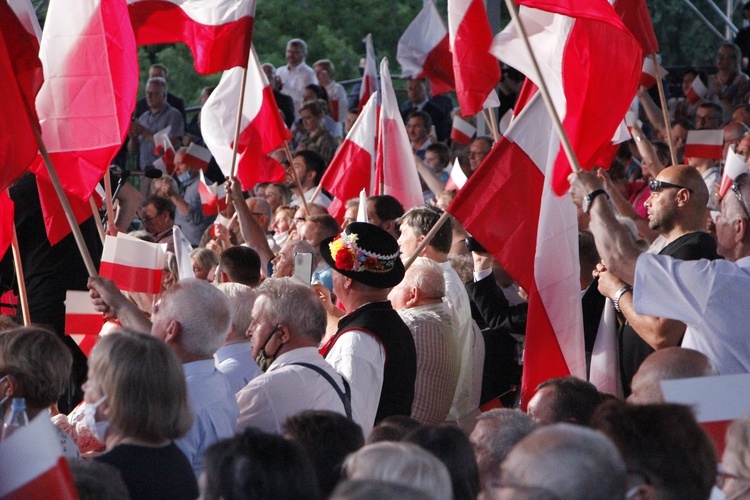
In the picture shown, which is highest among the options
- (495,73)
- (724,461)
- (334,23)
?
(724,461)

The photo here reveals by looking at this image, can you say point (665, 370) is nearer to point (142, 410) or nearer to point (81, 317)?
point (142, 410)

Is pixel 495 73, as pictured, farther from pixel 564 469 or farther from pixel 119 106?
pixel 564 469

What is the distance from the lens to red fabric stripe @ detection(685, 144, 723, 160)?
9.05m

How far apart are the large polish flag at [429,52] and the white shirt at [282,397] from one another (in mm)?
7633

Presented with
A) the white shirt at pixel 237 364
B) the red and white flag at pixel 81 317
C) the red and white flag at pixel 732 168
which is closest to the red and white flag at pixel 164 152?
the red and white flag at pixel 732 168

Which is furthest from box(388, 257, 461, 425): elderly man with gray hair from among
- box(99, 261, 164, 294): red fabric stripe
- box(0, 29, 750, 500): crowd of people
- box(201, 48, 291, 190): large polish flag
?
box(201, 48, 291, 190): large polish flag

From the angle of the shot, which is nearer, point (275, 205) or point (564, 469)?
point (564, 469)

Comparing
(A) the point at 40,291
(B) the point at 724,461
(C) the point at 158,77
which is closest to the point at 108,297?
(A) the point at 40,291

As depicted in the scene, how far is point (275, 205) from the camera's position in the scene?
35.6 ft

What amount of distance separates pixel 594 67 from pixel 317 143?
8.04 m

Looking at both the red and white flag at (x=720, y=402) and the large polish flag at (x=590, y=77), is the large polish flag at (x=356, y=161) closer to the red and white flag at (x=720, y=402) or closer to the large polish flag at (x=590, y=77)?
the large polish flag at (x=590, y=77)

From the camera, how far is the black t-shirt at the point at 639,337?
5.48 meters

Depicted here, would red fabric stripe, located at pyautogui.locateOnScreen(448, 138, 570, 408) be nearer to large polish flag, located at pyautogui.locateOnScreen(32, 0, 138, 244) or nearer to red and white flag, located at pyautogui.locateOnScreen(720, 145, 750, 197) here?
large polish flag, located at pyautogui.locateOnScreen(32, 0, 138, 244)

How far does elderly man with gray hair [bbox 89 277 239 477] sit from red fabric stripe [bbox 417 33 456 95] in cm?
767
